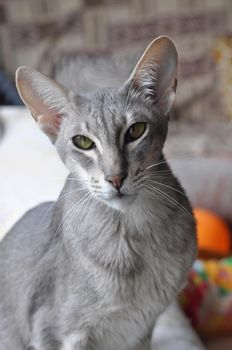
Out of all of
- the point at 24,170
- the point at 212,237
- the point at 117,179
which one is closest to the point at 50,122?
the point at 117,179

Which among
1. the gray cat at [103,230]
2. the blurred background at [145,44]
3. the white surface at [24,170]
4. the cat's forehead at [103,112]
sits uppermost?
the cat's forehead at [103,112]

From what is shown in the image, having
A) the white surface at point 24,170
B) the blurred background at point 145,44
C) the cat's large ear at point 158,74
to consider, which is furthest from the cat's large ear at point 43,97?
the blurred background at point 145,44

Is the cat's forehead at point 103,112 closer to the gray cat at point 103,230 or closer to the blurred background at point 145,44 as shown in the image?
the gray cat at point 103,230

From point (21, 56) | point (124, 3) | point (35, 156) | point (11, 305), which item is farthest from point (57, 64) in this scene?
point (11, 305)

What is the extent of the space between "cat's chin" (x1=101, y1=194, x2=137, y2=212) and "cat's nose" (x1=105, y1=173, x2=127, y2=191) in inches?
0.8

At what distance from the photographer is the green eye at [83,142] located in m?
0.77

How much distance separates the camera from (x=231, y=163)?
6.23ft

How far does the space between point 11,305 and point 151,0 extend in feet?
5.86

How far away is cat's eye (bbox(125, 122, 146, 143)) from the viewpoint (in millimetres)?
760

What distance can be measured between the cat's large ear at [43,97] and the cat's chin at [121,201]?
0.14m

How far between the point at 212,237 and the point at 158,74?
0.99 meters

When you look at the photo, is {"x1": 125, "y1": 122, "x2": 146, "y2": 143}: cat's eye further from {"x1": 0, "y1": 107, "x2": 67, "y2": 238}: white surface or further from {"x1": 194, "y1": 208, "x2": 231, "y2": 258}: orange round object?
{"x1": 194, "y1": 208, "x2": 231, "y2": 258}: orange round object

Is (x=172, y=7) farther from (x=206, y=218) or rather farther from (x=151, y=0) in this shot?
(x=206, y=218)

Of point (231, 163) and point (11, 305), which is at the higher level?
point (11, 305)
